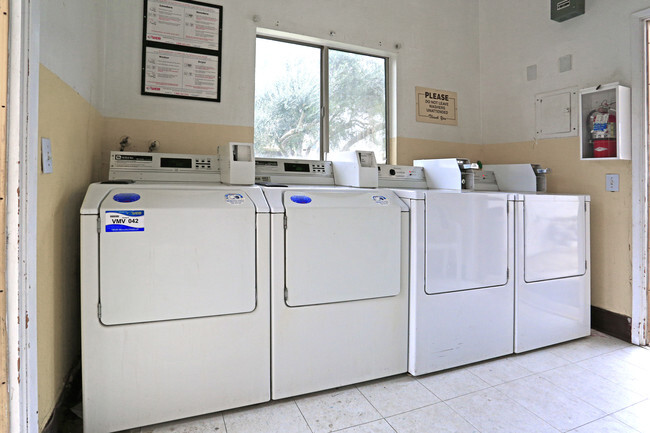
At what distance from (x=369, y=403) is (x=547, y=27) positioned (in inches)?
134

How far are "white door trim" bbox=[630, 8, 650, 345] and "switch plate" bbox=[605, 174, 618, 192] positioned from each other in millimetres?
118

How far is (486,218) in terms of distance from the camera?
240 centimetres

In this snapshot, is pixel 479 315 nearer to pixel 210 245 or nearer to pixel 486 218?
pixel 486 218

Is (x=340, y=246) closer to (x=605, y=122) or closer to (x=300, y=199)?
(x=300, y=199)

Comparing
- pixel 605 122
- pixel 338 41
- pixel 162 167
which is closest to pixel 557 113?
pixel 605 122

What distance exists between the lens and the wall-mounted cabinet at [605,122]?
268 cm

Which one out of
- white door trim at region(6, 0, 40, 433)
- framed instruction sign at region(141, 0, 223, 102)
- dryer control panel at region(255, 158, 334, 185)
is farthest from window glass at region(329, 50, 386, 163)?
white door trim at region(6, 0, 40, 433)

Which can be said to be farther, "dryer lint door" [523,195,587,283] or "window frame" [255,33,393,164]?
"window frame" [255,33,393,164]

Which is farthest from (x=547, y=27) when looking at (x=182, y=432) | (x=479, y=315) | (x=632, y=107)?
(x=182, y=432)

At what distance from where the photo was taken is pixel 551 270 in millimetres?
A: 2664

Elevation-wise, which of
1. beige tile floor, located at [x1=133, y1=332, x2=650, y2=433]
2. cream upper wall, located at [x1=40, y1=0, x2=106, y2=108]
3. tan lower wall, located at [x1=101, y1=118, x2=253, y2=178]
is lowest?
beige tile floor, located at [x1=133, y1=332, x2=650, y2=433]

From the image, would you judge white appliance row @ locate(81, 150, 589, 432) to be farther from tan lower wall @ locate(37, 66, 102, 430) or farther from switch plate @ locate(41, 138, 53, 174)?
switch plate @ locate(41, 138, 53, 174)

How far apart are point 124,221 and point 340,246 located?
1.07m

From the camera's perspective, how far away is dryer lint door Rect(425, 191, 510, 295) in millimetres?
2229
